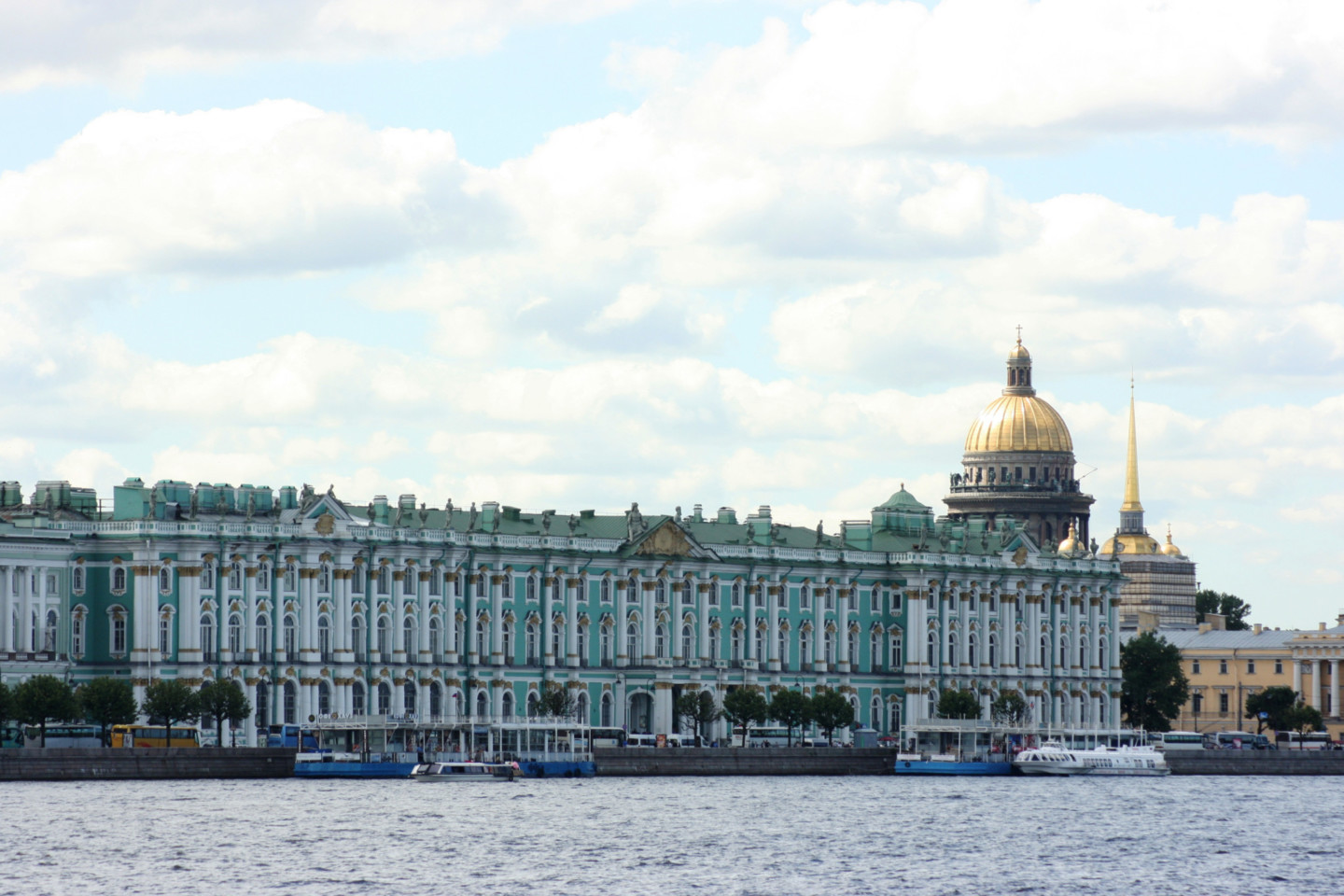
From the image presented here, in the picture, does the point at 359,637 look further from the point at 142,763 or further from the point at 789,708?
the point at 142,763

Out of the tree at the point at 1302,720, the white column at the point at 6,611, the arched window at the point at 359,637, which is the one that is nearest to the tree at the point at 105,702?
the white column at the point at 6,611

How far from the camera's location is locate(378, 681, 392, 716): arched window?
130 m

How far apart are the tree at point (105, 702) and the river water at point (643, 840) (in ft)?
20.4

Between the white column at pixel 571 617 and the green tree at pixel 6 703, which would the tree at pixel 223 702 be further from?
the white column at pixel 571 617

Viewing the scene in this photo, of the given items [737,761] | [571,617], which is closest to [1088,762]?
[737,761]

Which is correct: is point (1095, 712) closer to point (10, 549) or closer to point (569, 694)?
point (569, 694)

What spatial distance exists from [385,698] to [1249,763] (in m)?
39.4

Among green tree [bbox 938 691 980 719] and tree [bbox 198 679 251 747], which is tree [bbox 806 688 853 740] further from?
tree [bbox 198 679 251 747]

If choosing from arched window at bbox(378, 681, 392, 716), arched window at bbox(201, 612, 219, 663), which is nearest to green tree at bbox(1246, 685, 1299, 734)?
arched window at bbox(378, 681, 392, 716)

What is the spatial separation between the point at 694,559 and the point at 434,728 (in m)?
21.6

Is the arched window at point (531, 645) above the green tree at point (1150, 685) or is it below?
above

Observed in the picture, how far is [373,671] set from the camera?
426 ft

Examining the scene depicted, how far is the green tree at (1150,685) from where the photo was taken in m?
172

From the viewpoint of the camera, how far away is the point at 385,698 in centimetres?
13050
